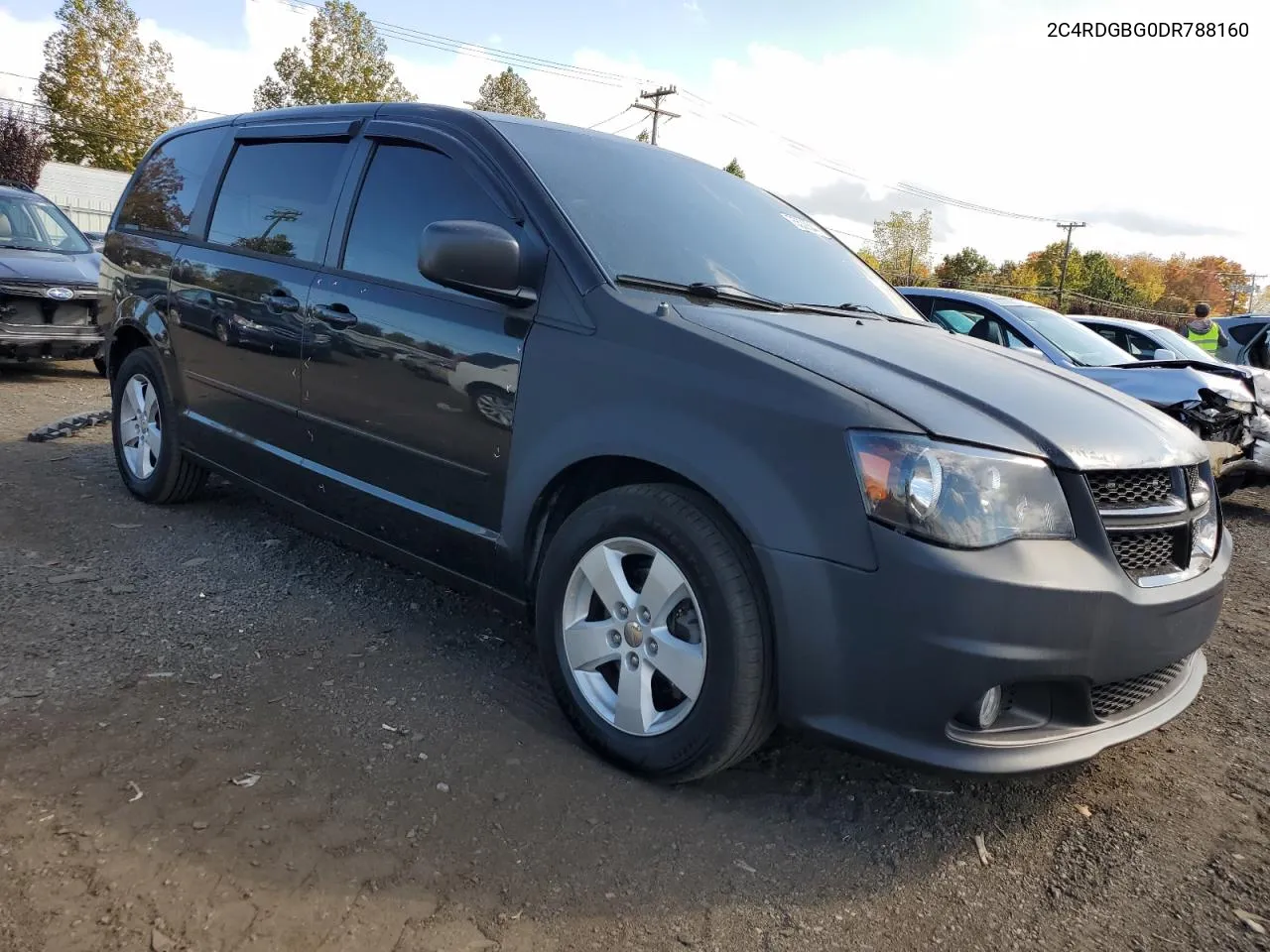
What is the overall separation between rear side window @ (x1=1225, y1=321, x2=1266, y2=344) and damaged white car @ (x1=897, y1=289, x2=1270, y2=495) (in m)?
4.31

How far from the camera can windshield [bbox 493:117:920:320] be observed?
3.01 meters

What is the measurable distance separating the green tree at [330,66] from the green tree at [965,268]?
4657 cm

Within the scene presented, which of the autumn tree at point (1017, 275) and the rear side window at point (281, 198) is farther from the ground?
the autumn tree at point (1017, 275)

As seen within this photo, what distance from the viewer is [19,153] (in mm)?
32188

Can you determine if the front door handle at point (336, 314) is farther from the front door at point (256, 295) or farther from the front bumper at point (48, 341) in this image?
the front bumper at point (48, 341)

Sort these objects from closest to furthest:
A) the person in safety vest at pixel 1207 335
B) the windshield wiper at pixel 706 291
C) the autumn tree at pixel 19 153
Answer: the windshield wiper at pixel 706 291 → the person in safety vest at pixel 1207 335 → the autumn tree at pixel 19 153

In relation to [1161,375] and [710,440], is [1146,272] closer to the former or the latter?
[1161,375]

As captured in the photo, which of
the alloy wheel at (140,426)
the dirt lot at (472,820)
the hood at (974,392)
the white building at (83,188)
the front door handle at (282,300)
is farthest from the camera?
the white building at (83,188)

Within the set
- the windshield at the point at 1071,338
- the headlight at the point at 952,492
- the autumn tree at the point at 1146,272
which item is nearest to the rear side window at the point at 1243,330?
the windshield at the point at 1071,338

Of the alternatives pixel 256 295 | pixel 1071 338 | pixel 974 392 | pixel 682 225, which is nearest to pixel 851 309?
pixel 682 225

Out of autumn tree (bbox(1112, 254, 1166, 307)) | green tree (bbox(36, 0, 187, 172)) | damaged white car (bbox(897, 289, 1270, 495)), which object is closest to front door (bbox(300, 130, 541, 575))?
damaged white car (bbox(897, 289, 1270, 495))

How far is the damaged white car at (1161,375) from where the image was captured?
6438mm

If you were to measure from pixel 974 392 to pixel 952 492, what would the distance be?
45cm

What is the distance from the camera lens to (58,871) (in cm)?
209
